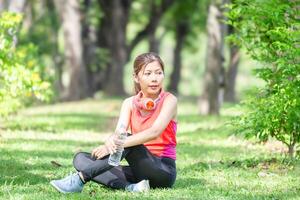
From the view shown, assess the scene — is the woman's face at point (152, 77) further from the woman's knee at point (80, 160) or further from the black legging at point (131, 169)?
the woman's knee at point (80, 160)

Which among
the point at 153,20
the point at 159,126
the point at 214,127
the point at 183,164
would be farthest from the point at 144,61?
the point at 153,20

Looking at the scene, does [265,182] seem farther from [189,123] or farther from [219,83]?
[219,83]

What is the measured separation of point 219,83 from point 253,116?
1176 centimetres

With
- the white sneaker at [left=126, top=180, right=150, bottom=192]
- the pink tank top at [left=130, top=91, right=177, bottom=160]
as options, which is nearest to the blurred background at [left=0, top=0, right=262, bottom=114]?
the pink tank top at [left=130, top=91, right=177, bottom=160]

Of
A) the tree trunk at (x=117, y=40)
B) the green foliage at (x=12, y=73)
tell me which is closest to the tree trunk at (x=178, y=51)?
the tree trunk at (x=117, y=40)

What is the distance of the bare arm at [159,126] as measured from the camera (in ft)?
24.8

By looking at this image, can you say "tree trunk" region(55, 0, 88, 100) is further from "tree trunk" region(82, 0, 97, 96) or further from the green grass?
the green grass

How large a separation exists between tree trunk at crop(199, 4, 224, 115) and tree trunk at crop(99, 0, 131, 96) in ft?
39.2

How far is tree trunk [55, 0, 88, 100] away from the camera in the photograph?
29141mm

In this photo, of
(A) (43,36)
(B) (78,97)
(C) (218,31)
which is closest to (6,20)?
(C) (218,31)

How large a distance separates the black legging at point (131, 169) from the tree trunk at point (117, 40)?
1011 inches

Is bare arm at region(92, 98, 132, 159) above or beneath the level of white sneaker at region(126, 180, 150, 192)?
above

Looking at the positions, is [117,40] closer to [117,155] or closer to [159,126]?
[159,126]

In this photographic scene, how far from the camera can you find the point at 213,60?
70.4 feet
